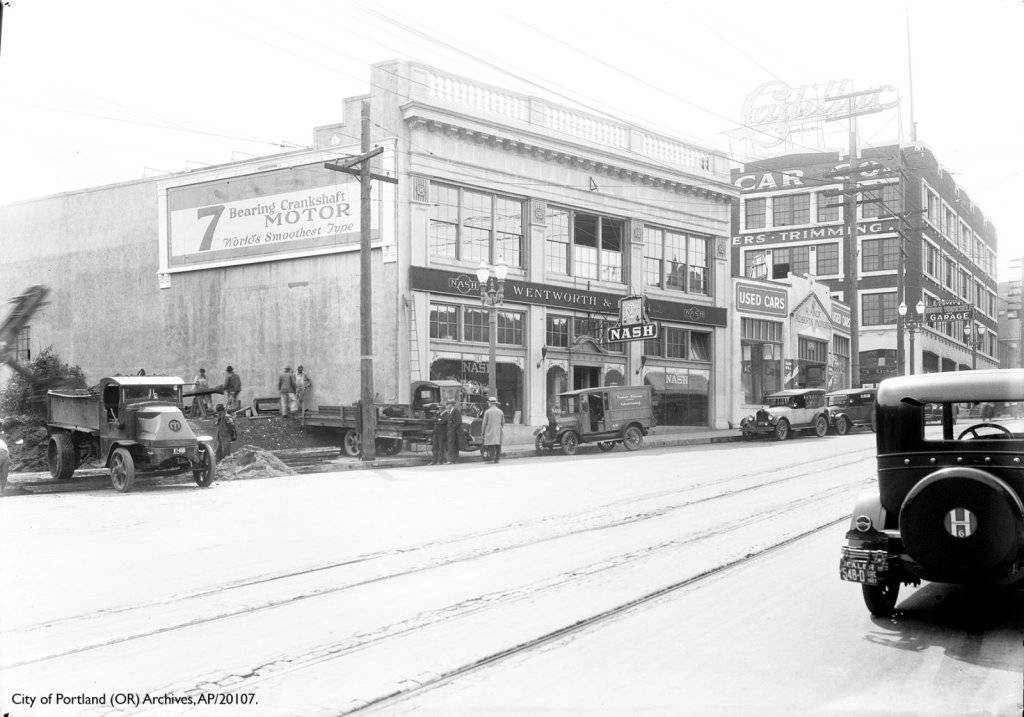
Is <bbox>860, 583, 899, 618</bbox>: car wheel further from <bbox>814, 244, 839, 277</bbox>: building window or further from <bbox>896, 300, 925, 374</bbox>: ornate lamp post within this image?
<bbox>814, 244, 839, 277</bbox>: building window

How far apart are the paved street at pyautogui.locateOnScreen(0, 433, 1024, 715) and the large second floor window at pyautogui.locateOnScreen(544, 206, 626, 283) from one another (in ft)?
63.3

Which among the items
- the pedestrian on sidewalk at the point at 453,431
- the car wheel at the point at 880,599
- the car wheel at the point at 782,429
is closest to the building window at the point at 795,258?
the car wheel at the point at 782,429

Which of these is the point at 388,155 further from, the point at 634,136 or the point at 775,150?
the point at 775,150

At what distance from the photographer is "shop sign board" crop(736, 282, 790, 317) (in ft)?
130

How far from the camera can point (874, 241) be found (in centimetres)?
6247

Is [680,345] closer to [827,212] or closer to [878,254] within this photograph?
[878,254]

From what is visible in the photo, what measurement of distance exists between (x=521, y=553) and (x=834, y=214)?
59.5 meters

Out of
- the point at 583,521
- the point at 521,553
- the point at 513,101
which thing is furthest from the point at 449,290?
the point at 521,553

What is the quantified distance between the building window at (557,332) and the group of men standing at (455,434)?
8.62 metres

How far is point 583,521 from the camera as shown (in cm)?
1208

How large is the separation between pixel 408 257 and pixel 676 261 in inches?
523

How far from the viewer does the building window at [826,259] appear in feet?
209

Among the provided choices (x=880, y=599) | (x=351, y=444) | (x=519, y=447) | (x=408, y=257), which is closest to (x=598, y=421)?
(x=519, y=447)

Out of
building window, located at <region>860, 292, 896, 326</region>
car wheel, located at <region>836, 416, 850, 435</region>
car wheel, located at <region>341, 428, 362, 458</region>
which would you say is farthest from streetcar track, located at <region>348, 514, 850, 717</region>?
building window, located at <region>860, 292, 896, 326</region>
